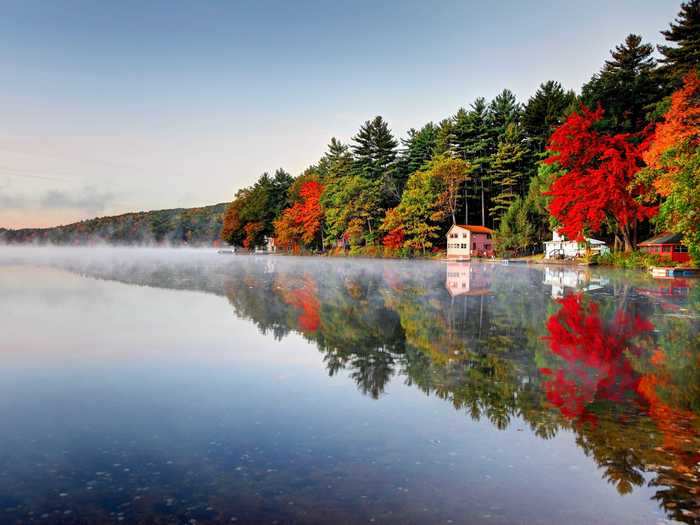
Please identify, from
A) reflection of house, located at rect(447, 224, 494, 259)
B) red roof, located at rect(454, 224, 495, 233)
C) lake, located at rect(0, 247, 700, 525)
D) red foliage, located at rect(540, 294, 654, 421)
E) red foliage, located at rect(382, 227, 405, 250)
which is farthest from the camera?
red foliage, located at rect(382, 227, 405, 250)

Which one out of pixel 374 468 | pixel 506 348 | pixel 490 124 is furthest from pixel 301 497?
pixel 490 124

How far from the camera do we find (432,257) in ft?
235

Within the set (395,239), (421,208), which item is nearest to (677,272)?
(421,208)

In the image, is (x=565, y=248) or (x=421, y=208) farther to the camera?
(x=421, y=208)

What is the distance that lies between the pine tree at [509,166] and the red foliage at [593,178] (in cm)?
2151

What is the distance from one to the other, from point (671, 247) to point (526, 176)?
3339 cm

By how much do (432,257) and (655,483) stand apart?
219ft

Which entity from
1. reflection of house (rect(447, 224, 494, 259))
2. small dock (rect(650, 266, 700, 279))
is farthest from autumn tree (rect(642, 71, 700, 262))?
reflection of house (rect(447, 224, 494, 259))

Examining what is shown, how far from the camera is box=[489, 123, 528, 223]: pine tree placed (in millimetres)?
70688

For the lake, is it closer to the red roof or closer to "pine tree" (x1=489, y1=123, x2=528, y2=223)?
the red roof

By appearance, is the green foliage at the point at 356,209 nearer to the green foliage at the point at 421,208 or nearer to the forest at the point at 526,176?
the forest at the point at 526,176

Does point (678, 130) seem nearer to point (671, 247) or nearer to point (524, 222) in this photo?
point (671, 247)

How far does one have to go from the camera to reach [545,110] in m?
69.5

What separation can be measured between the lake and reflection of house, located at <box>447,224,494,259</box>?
53212 millimetres
